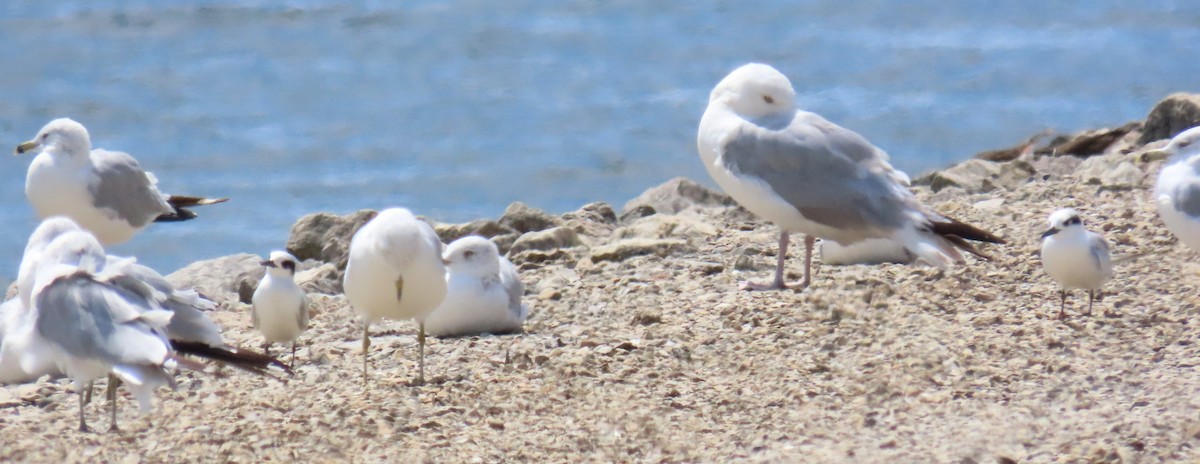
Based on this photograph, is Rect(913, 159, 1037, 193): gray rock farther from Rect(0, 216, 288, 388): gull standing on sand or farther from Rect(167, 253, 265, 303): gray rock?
Rect(0, 216, 288, 388): gull standing on sand

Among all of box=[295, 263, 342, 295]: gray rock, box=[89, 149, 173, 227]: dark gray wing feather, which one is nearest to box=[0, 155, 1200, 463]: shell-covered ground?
box=[295, 263, 342, 295]: gray rock

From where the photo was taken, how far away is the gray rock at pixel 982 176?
10250 millimetres

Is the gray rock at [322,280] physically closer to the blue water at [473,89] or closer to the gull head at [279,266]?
the gull head at [279,266]

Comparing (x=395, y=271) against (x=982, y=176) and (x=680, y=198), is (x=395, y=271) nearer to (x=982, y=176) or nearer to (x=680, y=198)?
(x=680, y=198)

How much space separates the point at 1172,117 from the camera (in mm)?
10742

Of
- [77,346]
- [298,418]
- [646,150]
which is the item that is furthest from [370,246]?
[646,150]

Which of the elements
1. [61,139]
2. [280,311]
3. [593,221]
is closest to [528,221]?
[593,221]

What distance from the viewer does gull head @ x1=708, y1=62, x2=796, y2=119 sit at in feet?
27.1

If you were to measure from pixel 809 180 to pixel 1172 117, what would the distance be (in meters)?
3.78

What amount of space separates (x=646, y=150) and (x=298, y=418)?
11.2 meters

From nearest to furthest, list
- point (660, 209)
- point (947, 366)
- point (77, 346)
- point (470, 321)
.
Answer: point (77, 346)
point (947, 366)
point (470, 321)
point (660, 209)

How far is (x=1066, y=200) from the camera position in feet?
30.5

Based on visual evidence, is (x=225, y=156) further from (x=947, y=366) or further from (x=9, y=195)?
(x=947, y=366)

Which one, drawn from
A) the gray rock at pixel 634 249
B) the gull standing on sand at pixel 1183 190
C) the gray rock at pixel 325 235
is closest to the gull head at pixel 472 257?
the gray rock at pixel 634 249
